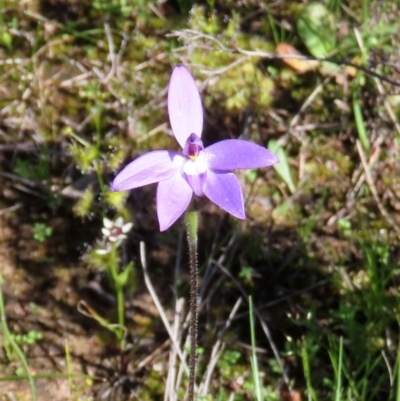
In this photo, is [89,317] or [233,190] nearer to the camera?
[233,190]

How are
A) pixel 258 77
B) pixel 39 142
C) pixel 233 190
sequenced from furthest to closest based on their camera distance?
pixel 258 77, pixel 39 142, pixel 233 190

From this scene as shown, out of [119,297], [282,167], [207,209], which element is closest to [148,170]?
[119,297]

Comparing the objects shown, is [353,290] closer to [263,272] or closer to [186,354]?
[263,272]

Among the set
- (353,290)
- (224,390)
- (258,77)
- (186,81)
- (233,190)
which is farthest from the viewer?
(258,77)

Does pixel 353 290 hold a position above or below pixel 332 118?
below

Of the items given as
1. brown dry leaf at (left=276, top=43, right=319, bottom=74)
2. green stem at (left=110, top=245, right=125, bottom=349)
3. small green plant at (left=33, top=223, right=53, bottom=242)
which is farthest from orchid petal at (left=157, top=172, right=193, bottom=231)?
brown dry leaf at (left=276, top=43, right=319, bottom=74)

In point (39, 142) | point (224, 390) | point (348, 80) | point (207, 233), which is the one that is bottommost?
point (224, 390)

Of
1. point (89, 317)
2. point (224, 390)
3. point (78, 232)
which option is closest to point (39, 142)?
point (78, 232)

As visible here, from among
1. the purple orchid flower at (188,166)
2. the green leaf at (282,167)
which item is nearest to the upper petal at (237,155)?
the purple orchid flower at (188,166)

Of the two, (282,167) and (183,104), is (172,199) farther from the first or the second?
(282,167)
